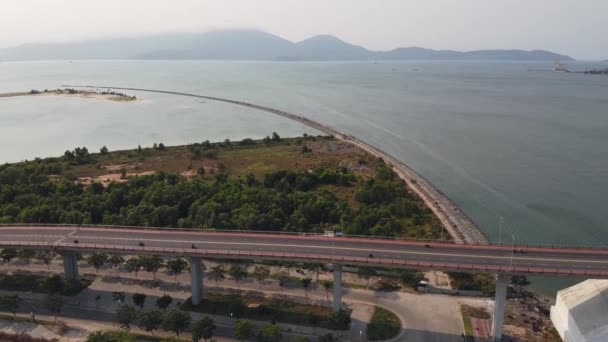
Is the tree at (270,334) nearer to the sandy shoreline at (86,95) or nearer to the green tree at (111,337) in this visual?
the green tree at (111,337)

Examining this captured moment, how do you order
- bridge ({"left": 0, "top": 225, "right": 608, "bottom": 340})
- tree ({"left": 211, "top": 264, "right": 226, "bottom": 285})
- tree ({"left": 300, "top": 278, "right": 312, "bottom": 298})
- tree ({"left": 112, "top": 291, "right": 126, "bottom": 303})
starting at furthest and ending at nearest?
tree ({"left": 211, "top": 264, "right": 226, "bottom": 285})
tree ({"left": 300, "top": 278, "right": 312, "bottom": 298})
tree ({"left": 112, "top": 291, "right": 126, "bottom": 303})
bridge ({"left": 0, "top": 225, "right": 608, "bottom": 340})

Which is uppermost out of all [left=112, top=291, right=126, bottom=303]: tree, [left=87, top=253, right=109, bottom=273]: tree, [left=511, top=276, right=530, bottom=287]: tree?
[left=87, top=253, right=109, bottom=273]: tree

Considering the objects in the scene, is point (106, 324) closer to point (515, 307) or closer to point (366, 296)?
point (366, 296)

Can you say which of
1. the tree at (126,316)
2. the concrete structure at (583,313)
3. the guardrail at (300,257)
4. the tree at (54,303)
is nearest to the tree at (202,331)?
the guardrail at (300,257)

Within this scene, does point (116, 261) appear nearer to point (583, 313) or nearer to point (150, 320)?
point (150, 320)

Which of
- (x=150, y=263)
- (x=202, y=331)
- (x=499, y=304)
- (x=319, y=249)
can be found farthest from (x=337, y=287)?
(x=150, y=263)

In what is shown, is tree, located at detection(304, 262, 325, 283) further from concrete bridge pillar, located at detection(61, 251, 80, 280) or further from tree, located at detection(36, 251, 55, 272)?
tree, located at detection(36, 251, 55, 272)

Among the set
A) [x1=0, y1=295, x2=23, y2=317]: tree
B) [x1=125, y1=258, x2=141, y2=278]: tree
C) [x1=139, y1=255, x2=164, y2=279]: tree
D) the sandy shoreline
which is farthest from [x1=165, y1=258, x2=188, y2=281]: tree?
the sandy shoreline

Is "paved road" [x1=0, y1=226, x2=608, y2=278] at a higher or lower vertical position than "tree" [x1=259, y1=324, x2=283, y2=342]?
higher
